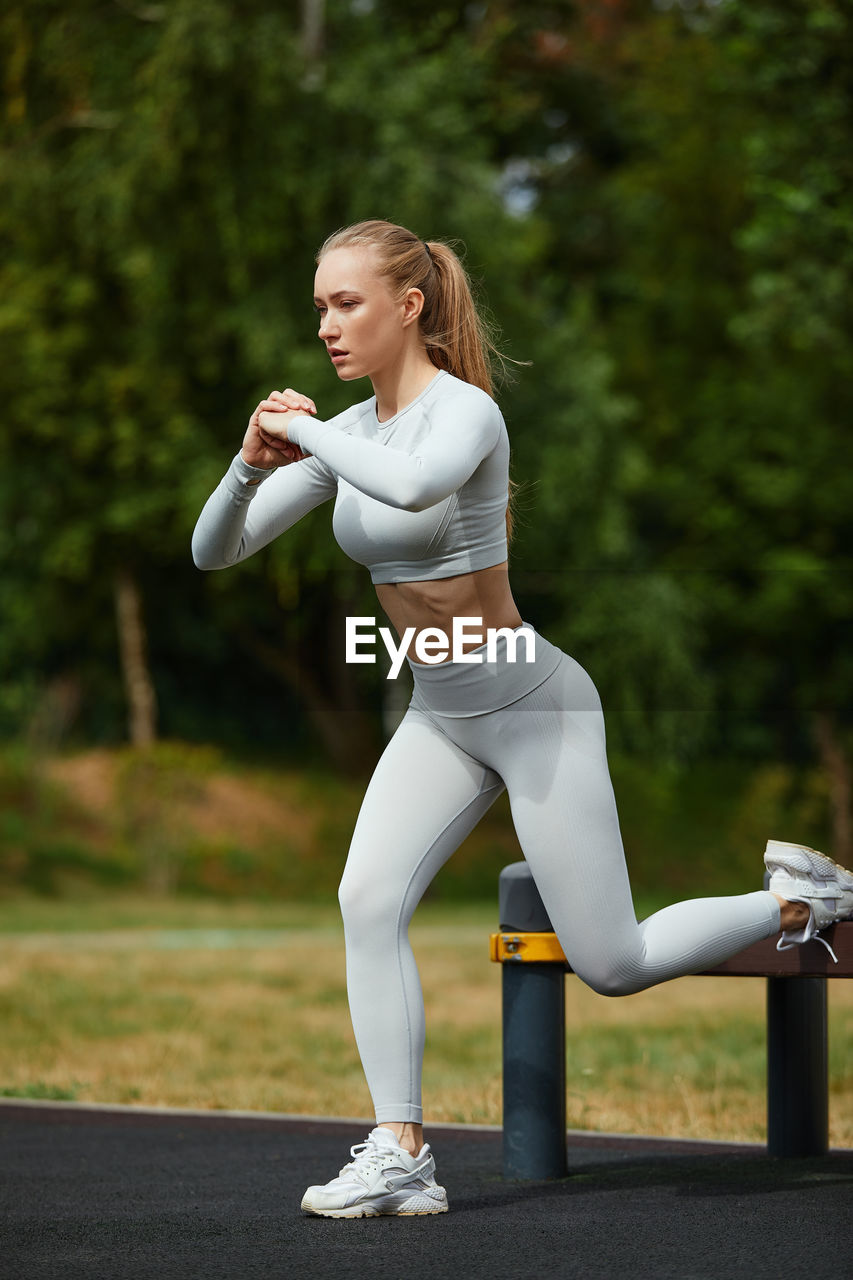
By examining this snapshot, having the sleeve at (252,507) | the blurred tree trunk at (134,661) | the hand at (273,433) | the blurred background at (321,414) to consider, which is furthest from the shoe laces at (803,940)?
the blurred tree trunk at (134,661)

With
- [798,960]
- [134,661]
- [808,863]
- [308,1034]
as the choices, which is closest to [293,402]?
[808,863]

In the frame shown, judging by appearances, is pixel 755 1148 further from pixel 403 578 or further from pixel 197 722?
pixel 197 722

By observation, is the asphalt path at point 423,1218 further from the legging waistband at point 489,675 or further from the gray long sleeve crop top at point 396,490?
the gray long sleeve crop top at point 396,490

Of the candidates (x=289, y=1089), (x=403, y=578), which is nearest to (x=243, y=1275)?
(x=403, y=578)

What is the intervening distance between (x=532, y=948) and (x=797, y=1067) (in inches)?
36.3

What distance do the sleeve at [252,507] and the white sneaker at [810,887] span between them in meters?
1.36

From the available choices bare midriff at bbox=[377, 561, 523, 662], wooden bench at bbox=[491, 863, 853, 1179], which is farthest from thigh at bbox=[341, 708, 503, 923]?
wooden bench at bbox=[491, 863, 853, 1179]

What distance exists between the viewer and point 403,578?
3912mm

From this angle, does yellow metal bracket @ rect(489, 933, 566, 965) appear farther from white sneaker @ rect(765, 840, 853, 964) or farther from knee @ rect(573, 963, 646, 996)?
white sneaker @ rect(765, 840, 853, 964)

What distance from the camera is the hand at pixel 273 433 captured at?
380cm

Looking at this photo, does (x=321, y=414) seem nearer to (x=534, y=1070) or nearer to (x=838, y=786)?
(x=838, y=786)

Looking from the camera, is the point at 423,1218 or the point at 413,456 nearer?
the point at 413,456

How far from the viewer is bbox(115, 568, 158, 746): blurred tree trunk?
76.1 feet

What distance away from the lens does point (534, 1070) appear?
4430 millimetres
